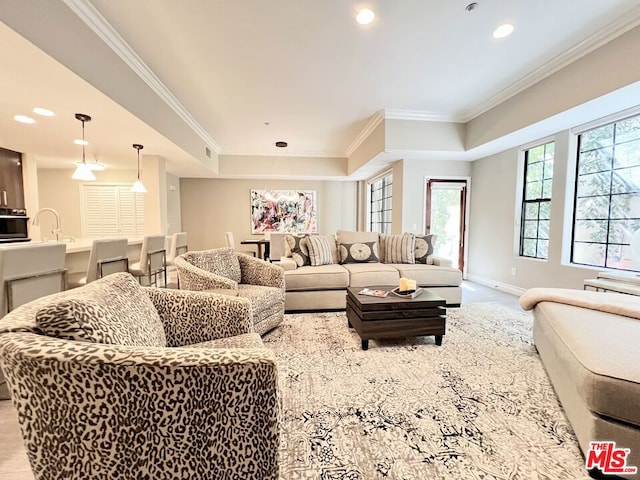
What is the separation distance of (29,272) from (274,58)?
275 centimetres

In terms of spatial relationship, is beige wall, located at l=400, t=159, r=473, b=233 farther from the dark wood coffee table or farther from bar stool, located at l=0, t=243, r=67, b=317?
bar stool, located at l=0, t=243, r=67, b=317

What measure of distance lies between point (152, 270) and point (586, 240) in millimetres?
5432

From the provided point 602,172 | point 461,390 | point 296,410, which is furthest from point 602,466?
point 602,172

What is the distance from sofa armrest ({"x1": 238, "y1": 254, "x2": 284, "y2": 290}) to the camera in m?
2.96

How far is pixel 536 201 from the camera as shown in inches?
165

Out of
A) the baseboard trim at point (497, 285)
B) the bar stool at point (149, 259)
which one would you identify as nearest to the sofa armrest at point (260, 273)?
the bar stool at point (149, 259)

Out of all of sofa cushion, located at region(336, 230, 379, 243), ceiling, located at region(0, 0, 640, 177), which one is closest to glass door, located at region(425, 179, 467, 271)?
ceiling, located at region(0, 0, 640, 177)

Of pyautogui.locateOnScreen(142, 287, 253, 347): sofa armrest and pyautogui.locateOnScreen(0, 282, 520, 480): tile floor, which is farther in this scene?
pyautogui.locateOnScreen(142, 287, 253, 347): sofa armrest

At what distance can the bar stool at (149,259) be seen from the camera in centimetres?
323

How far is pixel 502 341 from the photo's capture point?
2594mm

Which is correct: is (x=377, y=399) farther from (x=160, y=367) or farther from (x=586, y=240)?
(x=586, y=240)

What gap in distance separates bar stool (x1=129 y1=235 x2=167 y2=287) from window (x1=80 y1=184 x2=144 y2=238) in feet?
10.6

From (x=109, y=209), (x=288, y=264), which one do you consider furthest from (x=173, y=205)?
(x=288, y=264)

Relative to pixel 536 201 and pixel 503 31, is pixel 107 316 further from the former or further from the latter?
pixel 536 201
